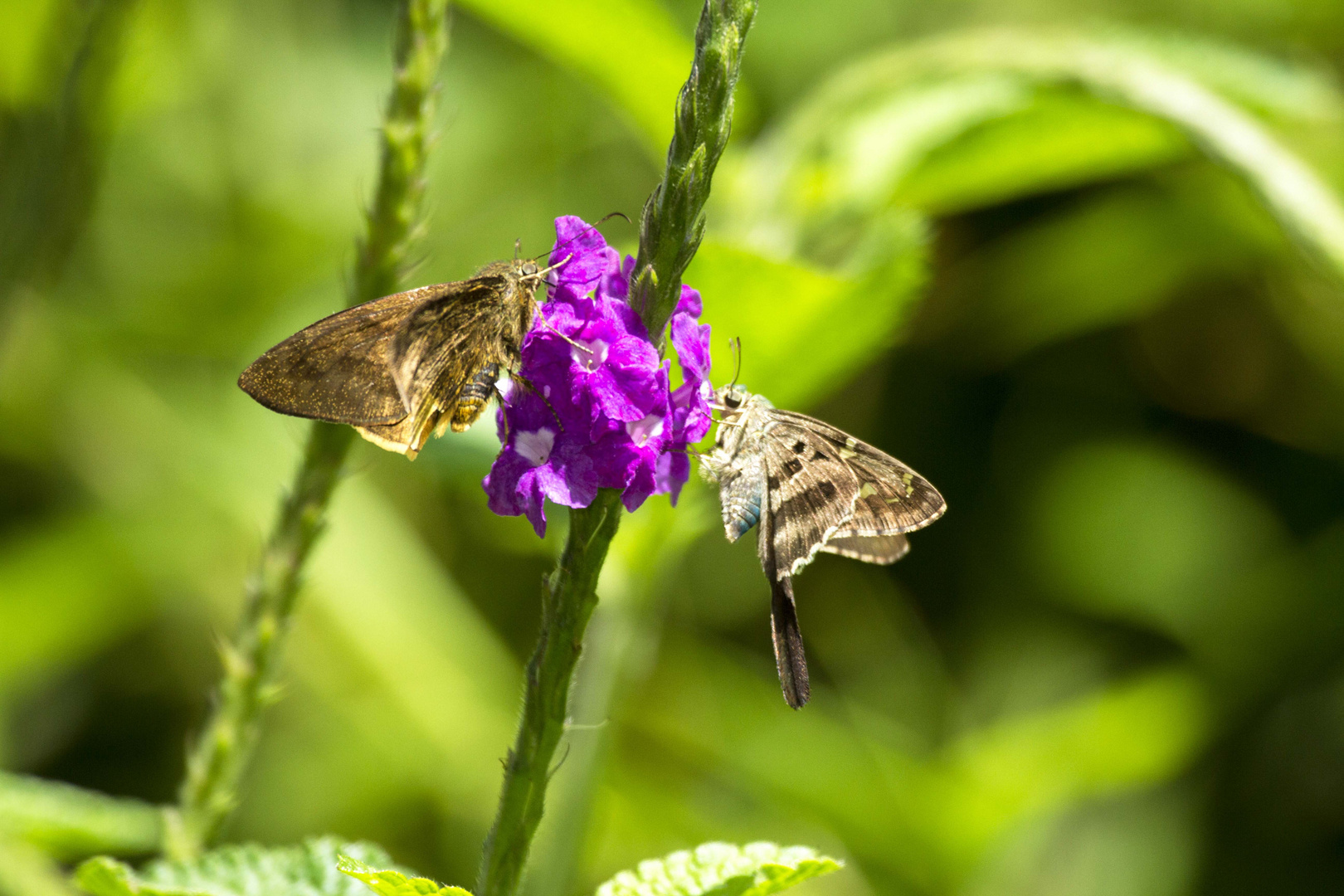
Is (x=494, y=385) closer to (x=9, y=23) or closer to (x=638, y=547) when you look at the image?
(x=638, y=547)

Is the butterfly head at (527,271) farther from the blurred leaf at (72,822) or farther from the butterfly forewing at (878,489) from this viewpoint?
the blurred leaf at (72,822)

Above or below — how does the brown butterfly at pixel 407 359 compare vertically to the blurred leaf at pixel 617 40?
below

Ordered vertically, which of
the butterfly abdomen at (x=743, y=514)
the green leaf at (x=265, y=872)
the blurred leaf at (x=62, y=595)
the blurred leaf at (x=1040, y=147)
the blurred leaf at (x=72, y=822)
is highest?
the blurred leaf at (x=1040, y=147)

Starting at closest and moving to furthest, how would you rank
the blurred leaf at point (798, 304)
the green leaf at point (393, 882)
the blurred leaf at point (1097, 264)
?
the green leaf at point (393, 882)
the blurred leaf at point (798, 304)
the blurred leaf at point (1097, 264)

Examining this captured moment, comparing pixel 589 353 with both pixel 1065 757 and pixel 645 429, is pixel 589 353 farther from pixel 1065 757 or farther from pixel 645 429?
pixel 1065 757

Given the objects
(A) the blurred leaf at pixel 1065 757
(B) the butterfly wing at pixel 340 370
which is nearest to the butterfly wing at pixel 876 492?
(B) the butterfly wing at pixel 340 370

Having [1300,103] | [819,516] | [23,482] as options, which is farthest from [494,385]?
[23,482]

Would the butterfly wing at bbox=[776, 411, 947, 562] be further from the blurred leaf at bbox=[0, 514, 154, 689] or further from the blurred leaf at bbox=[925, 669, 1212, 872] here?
the blurred leaf at bbox=[0, 514, 154, 689]
